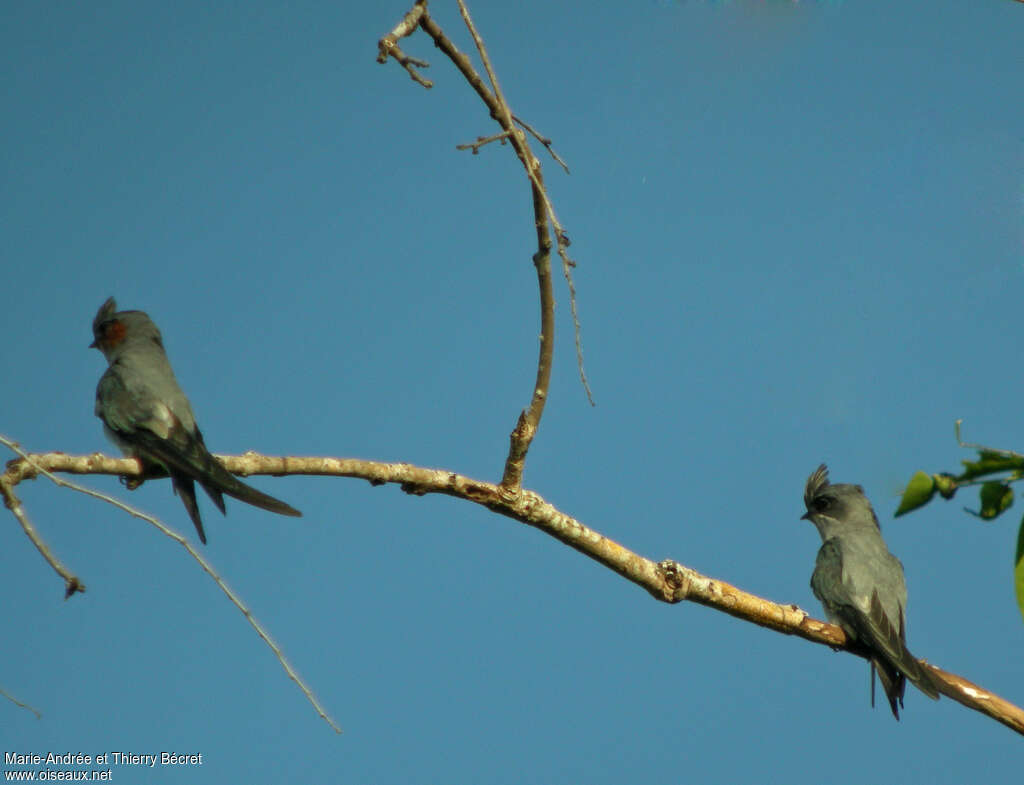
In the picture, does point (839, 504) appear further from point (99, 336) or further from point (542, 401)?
point (99, 336)

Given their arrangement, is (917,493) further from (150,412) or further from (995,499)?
(150,412)

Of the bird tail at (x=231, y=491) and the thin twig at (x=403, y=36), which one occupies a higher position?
the thin twig at (x=403, y=36)

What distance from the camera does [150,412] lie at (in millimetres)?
7395

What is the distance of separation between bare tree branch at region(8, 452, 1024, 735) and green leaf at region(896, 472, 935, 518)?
340 cm

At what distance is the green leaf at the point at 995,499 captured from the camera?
2076 mm

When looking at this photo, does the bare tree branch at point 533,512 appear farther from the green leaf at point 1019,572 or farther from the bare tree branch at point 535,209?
the green leaf at point 1019,572

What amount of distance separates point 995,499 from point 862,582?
21.2 ft

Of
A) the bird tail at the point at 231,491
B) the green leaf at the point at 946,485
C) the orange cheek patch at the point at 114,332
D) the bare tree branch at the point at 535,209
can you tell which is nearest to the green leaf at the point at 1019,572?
the green leaf at the point at 946,485

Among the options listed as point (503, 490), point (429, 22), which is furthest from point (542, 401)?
point (429, 22)

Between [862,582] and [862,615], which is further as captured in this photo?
[862,582]

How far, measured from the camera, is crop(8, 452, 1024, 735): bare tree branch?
17.4 ft

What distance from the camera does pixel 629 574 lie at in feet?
18.0

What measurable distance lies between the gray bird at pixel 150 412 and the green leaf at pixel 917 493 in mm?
4562

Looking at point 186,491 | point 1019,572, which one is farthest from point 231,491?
point 1019,572
